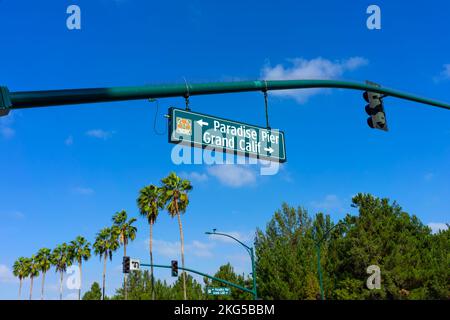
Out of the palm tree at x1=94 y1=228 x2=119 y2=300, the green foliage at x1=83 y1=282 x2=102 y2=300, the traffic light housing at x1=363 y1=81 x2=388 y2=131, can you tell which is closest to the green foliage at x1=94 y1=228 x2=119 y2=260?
the palm tree at x1=94 y1=228 x2=119 y2=300

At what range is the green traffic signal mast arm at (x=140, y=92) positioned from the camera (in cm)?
625

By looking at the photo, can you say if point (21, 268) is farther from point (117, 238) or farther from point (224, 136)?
point (224, 136)

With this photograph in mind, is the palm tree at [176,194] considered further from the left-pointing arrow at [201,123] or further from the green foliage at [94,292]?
the green foliage at [94,292]

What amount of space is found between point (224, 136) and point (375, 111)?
4.72 m

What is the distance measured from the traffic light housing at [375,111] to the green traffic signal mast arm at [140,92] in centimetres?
51

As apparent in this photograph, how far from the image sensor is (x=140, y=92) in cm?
736

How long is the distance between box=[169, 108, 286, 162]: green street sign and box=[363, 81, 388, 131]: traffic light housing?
3.15 meters

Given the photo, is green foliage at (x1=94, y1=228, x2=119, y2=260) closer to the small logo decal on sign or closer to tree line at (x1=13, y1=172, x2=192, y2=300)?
tree line at (x1=13, y1=172, x2=192, y2=300)

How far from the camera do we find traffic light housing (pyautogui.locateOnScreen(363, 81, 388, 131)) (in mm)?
11000

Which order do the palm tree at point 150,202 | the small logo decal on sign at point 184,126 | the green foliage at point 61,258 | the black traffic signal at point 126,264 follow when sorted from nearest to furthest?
the small logo decal on sign at point 184,126, the black traffic signal at point 126,264, the palm tree at point 150,202, the green foliage at point 61,258

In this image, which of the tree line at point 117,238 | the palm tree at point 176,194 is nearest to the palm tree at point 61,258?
the tree line at point 117,238

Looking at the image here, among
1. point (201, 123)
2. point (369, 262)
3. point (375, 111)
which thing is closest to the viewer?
point (201, 123)

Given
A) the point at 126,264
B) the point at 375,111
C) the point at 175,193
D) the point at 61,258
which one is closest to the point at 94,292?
the point at 61,258
